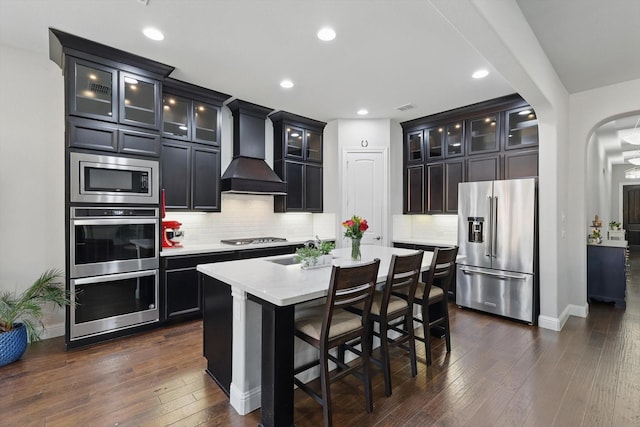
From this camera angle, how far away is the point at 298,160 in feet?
17.9

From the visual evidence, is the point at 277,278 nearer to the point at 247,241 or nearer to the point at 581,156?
the point at 247,241

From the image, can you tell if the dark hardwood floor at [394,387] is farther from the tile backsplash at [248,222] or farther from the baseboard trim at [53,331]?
the tile backsplash at [248,222]

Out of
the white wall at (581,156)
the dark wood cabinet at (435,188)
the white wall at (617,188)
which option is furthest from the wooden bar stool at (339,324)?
the white wall at (617,188)

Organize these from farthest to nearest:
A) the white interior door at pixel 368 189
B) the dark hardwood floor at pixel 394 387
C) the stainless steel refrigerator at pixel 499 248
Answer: the white interior door at pixel 368 189 → the stainless steel refrigerator at pixel 499 248 → the dark hardwood floor at pixel 394 387

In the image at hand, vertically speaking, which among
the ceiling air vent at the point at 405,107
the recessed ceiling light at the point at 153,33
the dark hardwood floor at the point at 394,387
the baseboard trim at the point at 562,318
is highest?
the recessed ceiling light at the point at 153,33

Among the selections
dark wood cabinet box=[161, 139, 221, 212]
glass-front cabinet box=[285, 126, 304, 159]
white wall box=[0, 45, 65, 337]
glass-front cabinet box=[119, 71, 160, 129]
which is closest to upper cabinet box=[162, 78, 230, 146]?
dark wood cabinet box=[161, 139, 221, 212]

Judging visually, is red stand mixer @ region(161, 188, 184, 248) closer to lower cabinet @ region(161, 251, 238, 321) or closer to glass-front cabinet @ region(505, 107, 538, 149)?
lower cabinet @ region(161, 251, 238, 321)

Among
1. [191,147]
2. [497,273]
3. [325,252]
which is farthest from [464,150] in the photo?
[191,147]

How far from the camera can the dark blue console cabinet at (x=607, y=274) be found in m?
4.54

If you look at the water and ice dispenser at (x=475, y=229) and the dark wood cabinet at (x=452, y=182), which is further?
the dark wood cabinet at (x=452, y=182)

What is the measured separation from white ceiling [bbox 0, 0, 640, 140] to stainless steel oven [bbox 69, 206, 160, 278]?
1.69m

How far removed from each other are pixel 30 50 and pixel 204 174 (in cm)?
211

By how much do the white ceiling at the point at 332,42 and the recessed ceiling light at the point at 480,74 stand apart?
82 mm

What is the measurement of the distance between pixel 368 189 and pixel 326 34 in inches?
116
